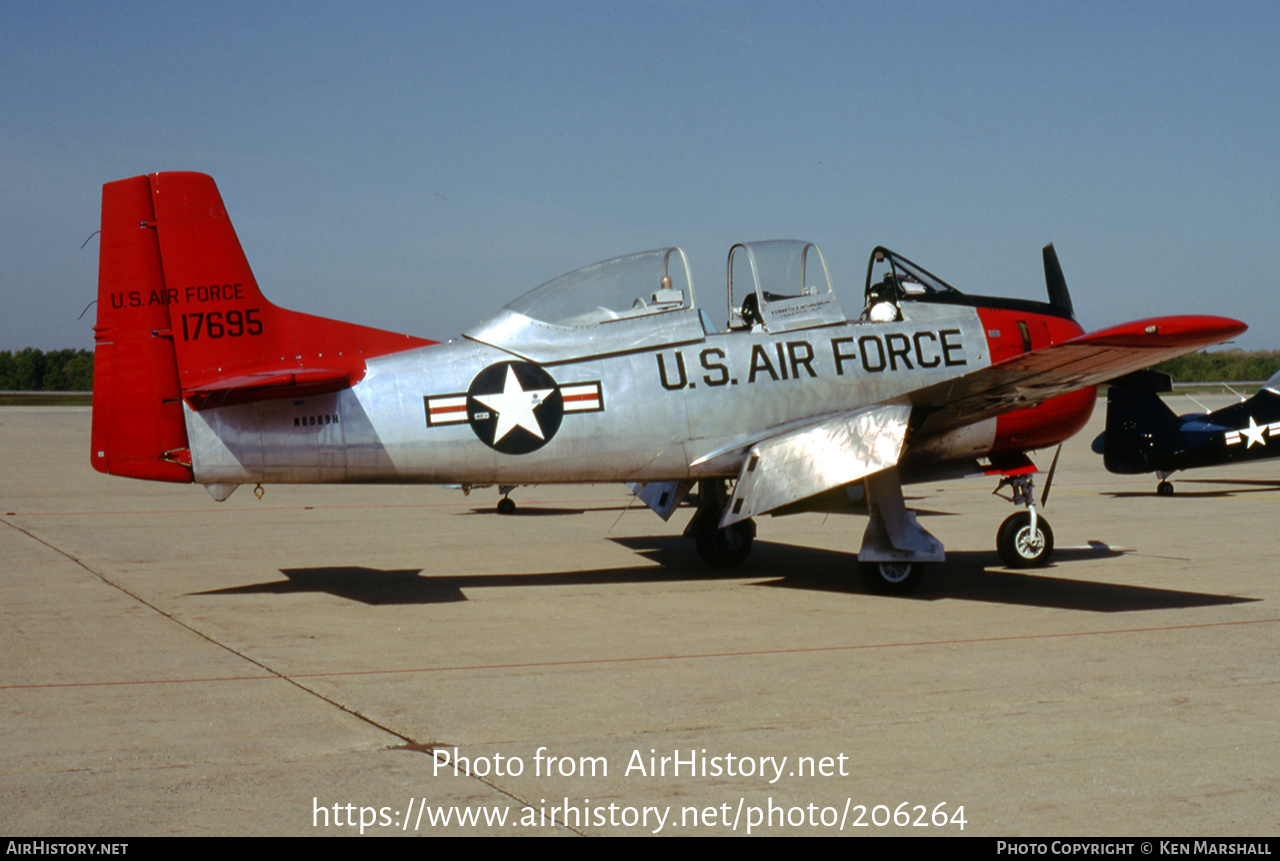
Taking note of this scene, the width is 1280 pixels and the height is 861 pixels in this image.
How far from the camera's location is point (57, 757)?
17.7ft

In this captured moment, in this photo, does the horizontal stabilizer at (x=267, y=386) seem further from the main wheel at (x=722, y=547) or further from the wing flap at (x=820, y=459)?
the main wheel at (x=722, y=547)

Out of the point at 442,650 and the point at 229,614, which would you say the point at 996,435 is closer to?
the point at 442,650

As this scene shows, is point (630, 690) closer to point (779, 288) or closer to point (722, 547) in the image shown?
point (779, 288)

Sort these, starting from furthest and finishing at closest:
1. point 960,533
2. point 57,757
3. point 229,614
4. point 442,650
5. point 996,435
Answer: point 960,533 < point 996,435 < point 229,614 < point 442,650 < point 57,757

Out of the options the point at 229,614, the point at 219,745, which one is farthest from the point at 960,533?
the point at 219,745

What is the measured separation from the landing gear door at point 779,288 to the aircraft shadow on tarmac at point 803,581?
2.53m

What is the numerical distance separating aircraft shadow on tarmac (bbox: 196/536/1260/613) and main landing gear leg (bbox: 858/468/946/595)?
0.53ft

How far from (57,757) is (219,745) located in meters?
0.72

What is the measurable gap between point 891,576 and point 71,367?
121184mm

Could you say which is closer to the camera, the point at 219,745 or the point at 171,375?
the point at 219,745

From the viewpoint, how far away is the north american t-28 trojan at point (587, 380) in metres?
9.38

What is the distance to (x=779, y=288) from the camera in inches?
420

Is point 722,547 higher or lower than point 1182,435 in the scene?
lower

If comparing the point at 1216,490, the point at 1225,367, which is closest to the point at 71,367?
the point at 1225,367
